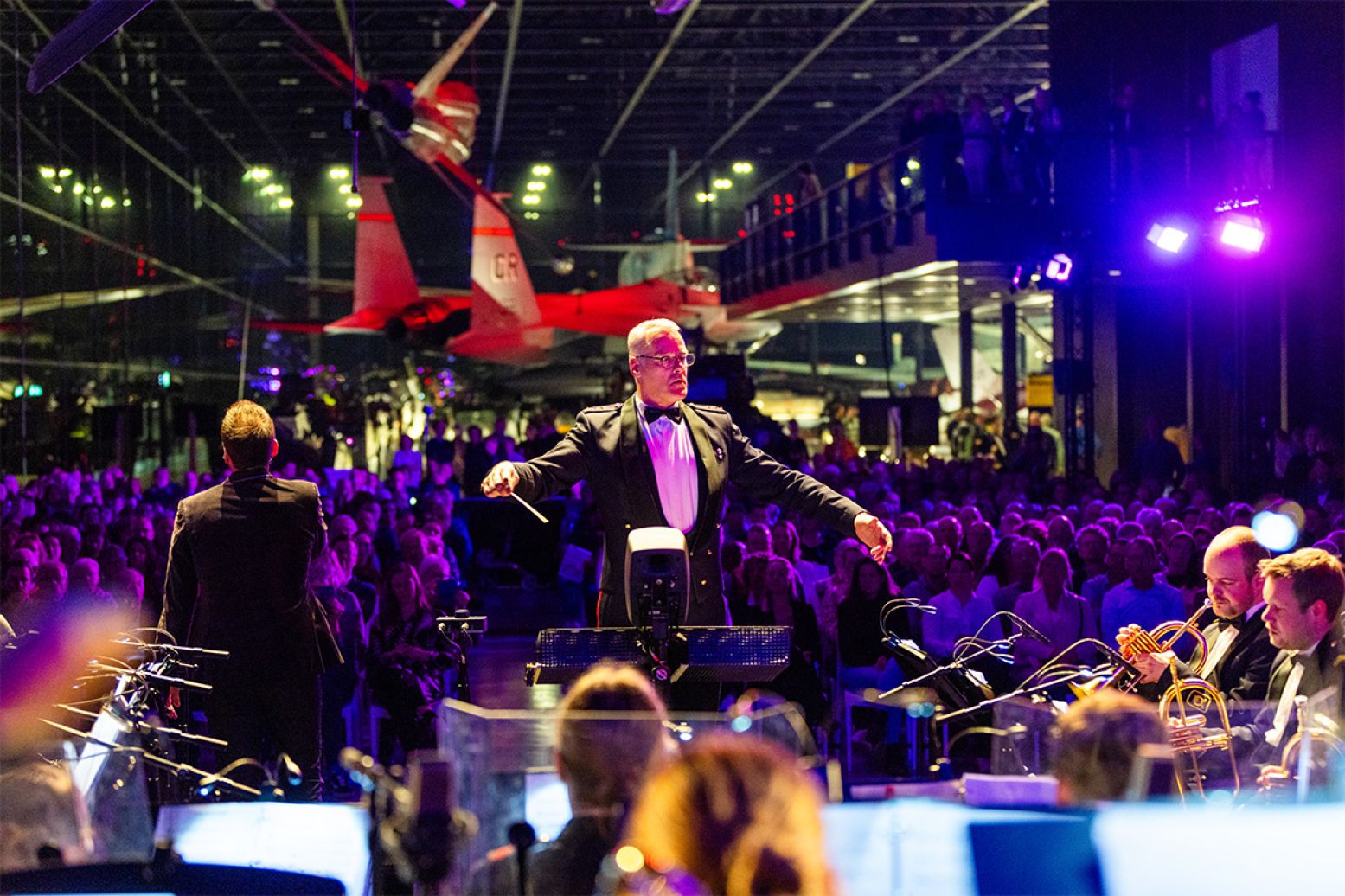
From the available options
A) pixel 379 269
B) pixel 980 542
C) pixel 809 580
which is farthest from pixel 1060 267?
pixel 379 269

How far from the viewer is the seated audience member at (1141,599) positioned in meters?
6.98

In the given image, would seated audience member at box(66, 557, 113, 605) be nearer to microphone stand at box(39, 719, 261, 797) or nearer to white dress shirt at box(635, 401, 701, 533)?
white dress shirt at box(635, 401, 701, 533)

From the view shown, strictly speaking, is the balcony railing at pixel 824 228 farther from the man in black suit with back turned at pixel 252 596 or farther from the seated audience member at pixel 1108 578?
the man in black suit with back turned at pixel 252 596

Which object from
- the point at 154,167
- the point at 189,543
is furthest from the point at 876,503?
the point at 154,167

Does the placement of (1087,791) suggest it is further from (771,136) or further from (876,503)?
(771,136)

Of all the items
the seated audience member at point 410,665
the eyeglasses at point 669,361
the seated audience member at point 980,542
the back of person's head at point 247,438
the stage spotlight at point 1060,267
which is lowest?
the seated audience member at point 410,665

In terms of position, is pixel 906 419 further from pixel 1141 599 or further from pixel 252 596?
pixel 252 596

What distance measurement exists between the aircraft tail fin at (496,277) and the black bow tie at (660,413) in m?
21.9

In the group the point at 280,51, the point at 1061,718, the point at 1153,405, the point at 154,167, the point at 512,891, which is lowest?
the point at 512,891

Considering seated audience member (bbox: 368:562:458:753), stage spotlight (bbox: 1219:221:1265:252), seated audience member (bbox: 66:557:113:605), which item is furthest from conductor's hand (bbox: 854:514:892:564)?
stage spotlight (bbox: 1219:221:1265:252)

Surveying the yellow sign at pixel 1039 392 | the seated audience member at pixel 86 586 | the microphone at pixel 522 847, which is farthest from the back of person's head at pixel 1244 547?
the yellow sign at pixel 1039 392

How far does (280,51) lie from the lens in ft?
82.2

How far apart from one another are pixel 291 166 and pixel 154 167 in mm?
12612

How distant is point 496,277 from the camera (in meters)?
26.8
